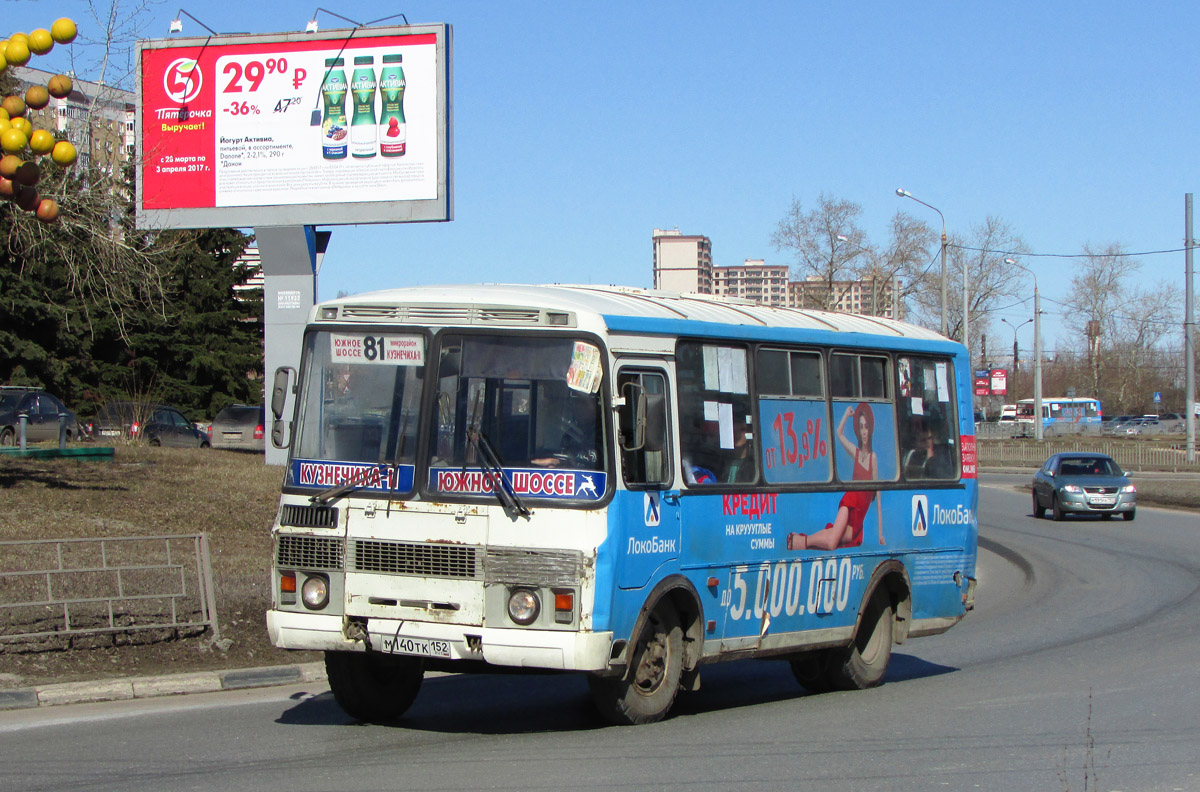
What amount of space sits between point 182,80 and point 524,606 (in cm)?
2152

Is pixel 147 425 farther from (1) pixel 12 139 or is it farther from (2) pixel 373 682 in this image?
(2) pixel 373 682

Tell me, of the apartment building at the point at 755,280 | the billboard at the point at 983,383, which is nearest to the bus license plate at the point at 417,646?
the billboard at the point at 983,383

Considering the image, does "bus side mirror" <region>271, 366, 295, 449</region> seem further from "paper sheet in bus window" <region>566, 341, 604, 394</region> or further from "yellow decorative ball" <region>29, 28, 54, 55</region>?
"yellow decorative ball" <region>29, 28, 54, 55</region>

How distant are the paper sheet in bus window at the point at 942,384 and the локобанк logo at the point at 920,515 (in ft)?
3.39

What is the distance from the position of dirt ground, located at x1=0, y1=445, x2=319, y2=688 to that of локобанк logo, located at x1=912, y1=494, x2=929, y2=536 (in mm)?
5281

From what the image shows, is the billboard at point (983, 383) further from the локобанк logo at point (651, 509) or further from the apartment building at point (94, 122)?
the локобанк logo at point (651, 509)

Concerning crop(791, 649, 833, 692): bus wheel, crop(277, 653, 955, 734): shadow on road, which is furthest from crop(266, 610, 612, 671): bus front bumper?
crop(791, 649, 833, 692): bus wheel

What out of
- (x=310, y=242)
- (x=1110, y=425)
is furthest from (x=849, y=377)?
(x=1110, y=425)

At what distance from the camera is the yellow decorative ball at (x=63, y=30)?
844cm

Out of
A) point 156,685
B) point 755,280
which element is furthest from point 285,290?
point 755,280

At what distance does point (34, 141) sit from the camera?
900 cm

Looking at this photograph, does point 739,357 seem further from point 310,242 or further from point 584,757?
point 310,242

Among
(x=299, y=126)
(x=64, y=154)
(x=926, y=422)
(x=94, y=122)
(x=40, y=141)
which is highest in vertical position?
(x=299, y=126)

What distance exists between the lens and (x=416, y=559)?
778 centimetres
